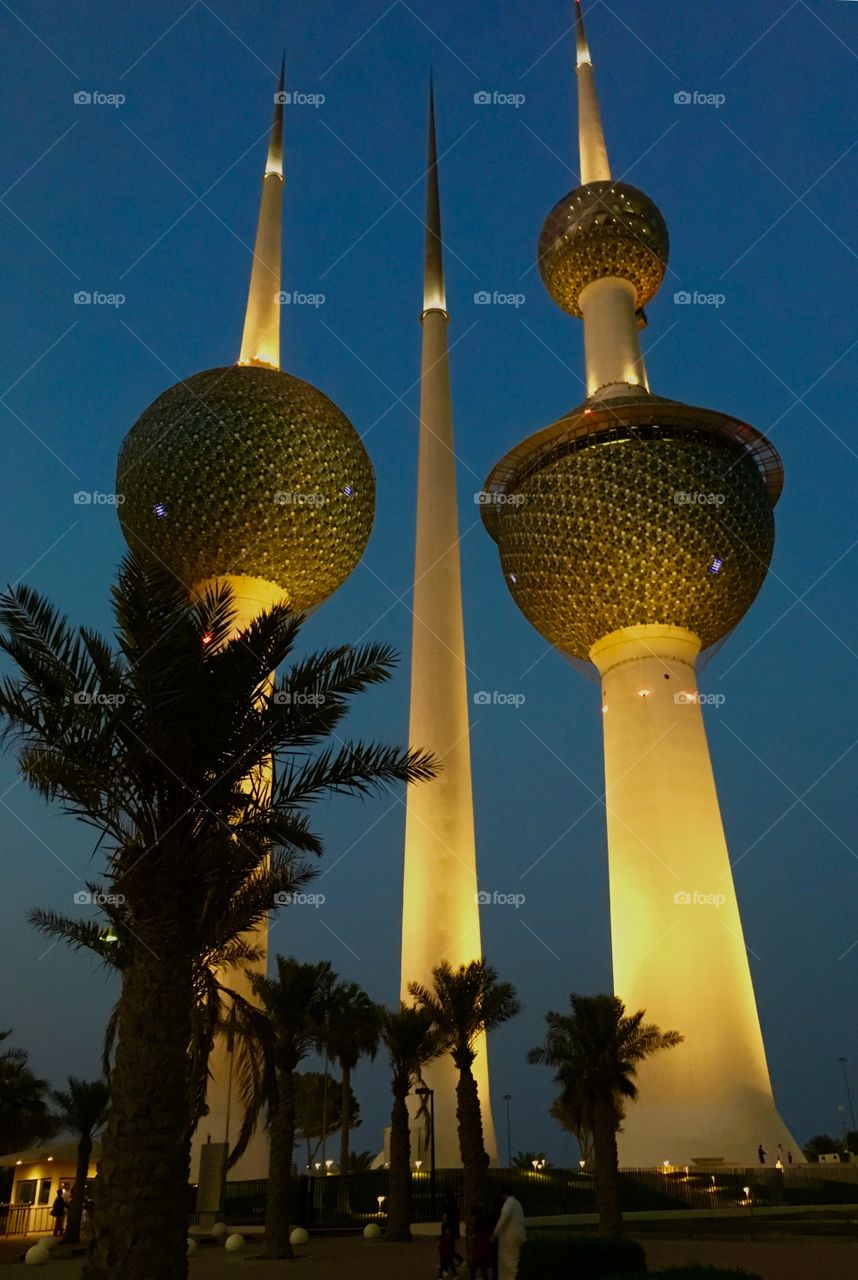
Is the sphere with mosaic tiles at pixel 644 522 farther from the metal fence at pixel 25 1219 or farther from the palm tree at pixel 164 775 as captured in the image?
the palm tree at pixel 164 775

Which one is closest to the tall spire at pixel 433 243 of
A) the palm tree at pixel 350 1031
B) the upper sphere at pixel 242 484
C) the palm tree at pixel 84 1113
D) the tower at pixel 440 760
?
the tower at pixel 440 760

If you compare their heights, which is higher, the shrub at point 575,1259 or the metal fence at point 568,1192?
the metal fence at point 568,1192

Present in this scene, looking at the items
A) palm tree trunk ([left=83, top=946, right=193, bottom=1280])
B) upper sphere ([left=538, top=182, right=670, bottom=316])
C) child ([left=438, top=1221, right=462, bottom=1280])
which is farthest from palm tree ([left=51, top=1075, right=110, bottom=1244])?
upper sphere ([left=538, top=182, right=670, bottom=316])

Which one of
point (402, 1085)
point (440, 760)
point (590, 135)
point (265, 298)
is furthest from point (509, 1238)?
point (590, 135)

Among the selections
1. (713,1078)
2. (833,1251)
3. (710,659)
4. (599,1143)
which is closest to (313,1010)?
(599,1143)

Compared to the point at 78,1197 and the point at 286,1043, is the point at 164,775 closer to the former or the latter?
the point at 286,1043

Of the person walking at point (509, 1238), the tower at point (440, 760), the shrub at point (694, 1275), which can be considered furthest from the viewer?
the tower at point (440, 760)

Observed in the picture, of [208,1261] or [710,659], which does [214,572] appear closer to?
[710,659]
